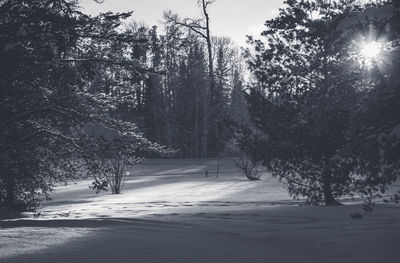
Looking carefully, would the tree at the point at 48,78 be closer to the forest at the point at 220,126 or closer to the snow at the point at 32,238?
the forest at the point at 220,126

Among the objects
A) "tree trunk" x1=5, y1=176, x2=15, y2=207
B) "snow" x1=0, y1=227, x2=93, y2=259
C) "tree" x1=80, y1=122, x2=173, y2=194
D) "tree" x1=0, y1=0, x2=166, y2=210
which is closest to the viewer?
"snow" x1=0, y1=227, x2=93, y2=259

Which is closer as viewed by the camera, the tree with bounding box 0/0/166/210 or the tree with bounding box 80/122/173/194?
the tree with bounding box 0/0/166/210

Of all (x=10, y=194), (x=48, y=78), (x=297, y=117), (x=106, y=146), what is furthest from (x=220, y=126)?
(x=10, y=194)

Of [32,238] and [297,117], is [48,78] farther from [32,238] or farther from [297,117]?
[297,117]

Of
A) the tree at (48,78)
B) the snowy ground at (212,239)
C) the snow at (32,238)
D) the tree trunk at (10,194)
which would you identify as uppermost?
the tree at (48,78)

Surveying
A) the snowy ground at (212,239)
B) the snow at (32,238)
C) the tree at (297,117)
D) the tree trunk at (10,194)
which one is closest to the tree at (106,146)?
the snowy ground at (212,239)

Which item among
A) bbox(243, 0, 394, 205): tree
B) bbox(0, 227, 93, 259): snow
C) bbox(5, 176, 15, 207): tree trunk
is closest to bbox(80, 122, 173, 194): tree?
bbox(0, 227, 93, 259): snow

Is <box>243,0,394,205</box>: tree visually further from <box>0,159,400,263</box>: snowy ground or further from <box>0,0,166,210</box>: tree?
<box>0,0,166,210</box>: tree

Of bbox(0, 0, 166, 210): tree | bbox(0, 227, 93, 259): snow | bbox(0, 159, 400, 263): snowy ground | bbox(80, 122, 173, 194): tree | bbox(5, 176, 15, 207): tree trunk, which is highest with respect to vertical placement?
bbox(0, 0, 166, 210): tree

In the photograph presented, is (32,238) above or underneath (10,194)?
underneath

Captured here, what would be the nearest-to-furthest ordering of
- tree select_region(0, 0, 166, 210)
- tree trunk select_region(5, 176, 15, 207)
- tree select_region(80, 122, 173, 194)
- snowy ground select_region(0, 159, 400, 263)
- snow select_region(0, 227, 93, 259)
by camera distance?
snowy ground select_region(0, 159, 400, 263), snow select_region(0, 227, 93, 259), tree select_region(0, 0, 166, 210), tree select_region(80, 122, 173, 194), tree trunk select_region(5, 176, 15, 207)

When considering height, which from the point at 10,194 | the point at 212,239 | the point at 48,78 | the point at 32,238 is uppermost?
the point at 48,78

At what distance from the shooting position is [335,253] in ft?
15.2

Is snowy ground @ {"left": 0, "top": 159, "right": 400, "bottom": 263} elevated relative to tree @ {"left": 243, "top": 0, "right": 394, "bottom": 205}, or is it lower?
lower
